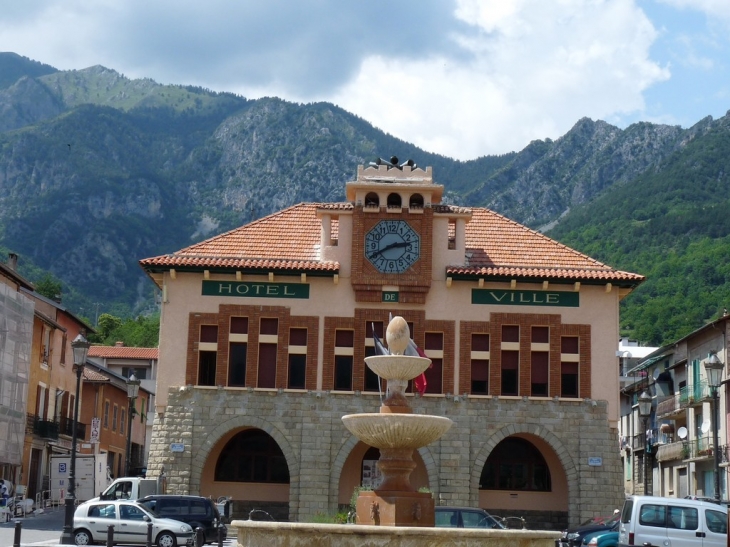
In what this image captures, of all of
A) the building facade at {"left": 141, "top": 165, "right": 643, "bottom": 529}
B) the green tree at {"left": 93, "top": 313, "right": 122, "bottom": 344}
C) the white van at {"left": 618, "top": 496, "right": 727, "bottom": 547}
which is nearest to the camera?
the white van at {"left": 618, "top": 496, "right": 727, "bottom": 547}

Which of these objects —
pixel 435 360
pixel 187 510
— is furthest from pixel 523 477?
pixel 187 510

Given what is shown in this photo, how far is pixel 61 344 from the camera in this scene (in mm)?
56688

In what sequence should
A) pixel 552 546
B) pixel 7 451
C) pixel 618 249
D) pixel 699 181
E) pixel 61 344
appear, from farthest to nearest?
1. pixel 699 181
2. pixel 618 249
3. pixel 61 344
4. pixel 7 451
5. pixel 552 546

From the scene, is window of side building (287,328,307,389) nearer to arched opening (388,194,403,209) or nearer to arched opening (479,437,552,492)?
arched opening (388,194,403,209)

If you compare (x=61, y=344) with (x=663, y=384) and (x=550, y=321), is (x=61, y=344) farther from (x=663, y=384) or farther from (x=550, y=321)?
(x=663, y=384)

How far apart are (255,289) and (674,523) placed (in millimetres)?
19137

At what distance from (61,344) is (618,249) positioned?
5925cm

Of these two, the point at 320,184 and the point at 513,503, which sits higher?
the point at 320,184

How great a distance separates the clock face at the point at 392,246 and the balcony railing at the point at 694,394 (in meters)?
19.3

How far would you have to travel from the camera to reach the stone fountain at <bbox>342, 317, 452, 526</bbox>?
19.8 metres

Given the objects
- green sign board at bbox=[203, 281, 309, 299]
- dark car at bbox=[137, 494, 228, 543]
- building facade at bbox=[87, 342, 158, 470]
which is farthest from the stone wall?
building facade at bbox=[87, 342, 158, 470]

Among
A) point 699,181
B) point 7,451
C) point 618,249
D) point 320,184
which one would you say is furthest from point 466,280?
point 320,184

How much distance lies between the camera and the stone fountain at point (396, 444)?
65.0ft

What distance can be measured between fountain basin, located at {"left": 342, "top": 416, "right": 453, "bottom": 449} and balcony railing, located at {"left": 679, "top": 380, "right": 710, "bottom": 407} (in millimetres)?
33637
